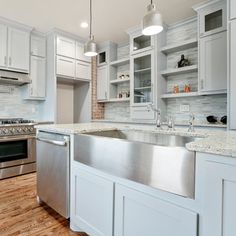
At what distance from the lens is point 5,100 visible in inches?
148

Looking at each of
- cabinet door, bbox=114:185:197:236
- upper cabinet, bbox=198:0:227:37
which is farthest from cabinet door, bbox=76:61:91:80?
cabinet door, bbox=114:185:197:236

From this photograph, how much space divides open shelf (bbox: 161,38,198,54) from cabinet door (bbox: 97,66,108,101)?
60.4 inches

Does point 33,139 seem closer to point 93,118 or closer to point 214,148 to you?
point 93,118

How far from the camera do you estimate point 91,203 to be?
4.90 feet

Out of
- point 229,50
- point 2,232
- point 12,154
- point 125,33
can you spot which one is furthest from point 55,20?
point 2,232

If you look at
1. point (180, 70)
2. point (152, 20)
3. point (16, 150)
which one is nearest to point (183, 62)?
point (180, 70)

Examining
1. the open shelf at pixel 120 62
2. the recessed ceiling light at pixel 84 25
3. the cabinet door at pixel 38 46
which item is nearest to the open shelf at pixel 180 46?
the open shelf at pixel 120 62

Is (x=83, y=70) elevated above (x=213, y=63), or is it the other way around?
(x=83, y=70)

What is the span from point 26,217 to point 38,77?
2792mm

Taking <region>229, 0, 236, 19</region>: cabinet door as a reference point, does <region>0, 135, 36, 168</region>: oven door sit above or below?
below

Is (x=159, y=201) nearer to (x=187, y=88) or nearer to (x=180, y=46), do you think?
(x=187, y=88)

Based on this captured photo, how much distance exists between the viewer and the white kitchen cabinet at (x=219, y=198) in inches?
31.2

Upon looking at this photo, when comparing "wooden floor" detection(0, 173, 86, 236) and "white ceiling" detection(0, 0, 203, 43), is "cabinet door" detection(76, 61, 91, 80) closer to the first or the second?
"white ceiling" detection(0, 0, 203, 43)

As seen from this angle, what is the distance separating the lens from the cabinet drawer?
3.54m
